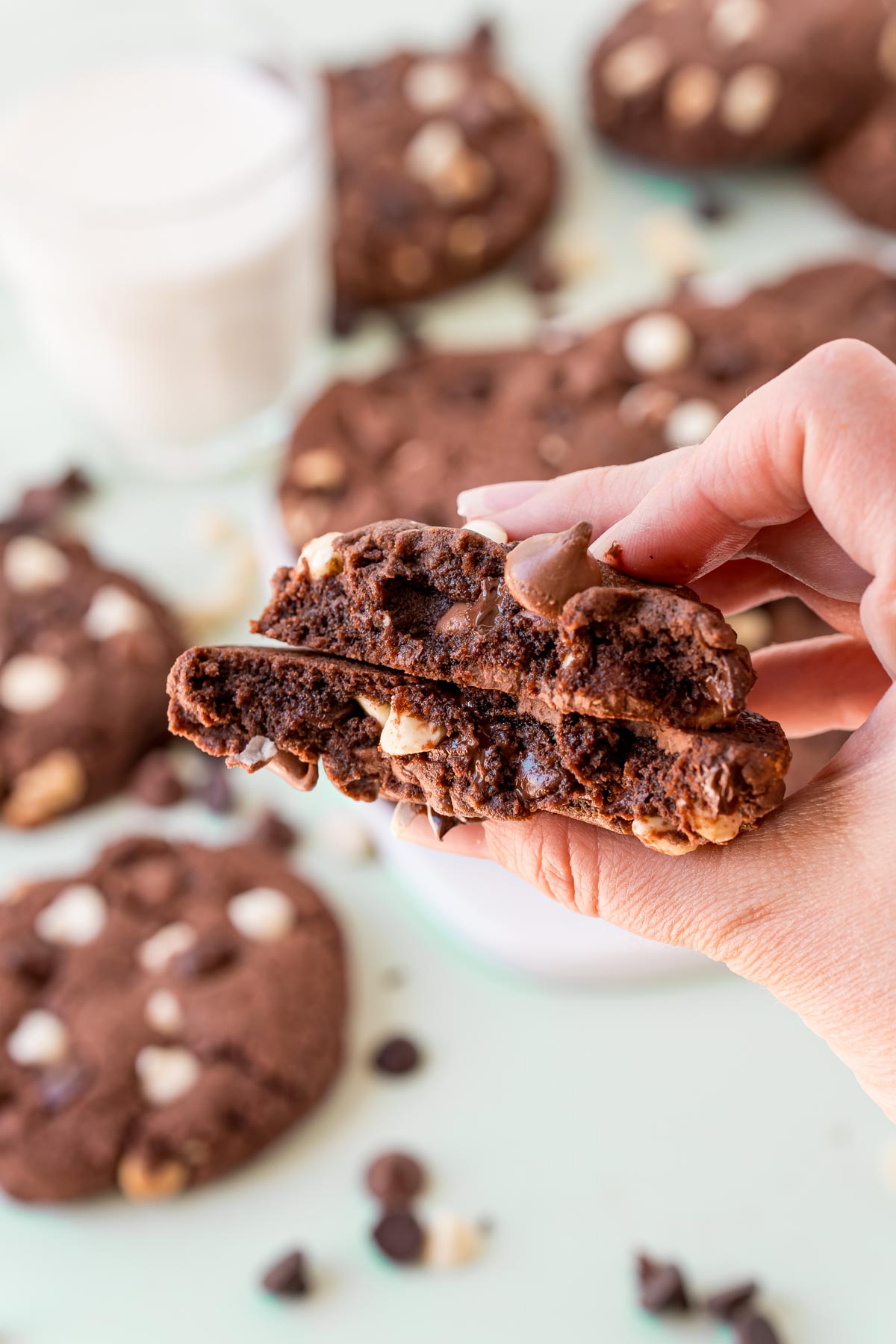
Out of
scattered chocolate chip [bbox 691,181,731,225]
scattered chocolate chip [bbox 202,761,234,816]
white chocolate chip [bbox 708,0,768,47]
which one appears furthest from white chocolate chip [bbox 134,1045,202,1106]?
white chocolate chip [bbox 708,0,768,47]

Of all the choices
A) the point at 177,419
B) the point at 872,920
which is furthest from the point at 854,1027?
the point at 177,419

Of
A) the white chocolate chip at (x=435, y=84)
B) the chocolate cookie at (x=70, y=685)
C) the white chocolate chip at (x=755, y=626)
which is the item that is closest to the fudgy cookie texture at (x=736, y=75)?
the white chocolate chip at (x=435, y=84)

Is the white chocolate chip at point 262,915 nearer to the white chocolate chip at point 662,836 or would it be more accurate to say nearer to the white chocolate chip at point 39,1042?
the white chocolate chip at point 39,1042

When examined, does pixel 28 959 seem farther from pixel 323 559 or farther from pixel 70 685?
pixel 323 559

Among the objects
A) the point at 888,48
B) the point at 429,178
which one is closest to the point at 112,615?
the point at 429,178

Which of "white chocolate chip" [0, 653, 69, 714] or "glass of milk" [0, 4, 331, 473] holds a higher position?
"glass of milk" [0, 4, 331, 473]

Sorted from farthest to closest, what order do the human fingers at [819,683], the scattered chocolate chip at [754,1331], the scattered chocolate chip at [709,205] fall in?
the scattered chocolate chip at [709,205] < the scattered chocolate chip at [754,1331] < the human fingers at [819,683]

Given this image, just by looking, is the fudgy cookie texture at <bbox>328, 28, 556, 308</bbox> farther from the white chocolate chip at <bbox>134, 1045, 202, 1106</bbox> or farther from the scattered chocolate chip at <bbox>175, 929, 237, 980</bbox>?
the white chocolate chip at <bbox>134, 1045, 202, 1106</bbox>
